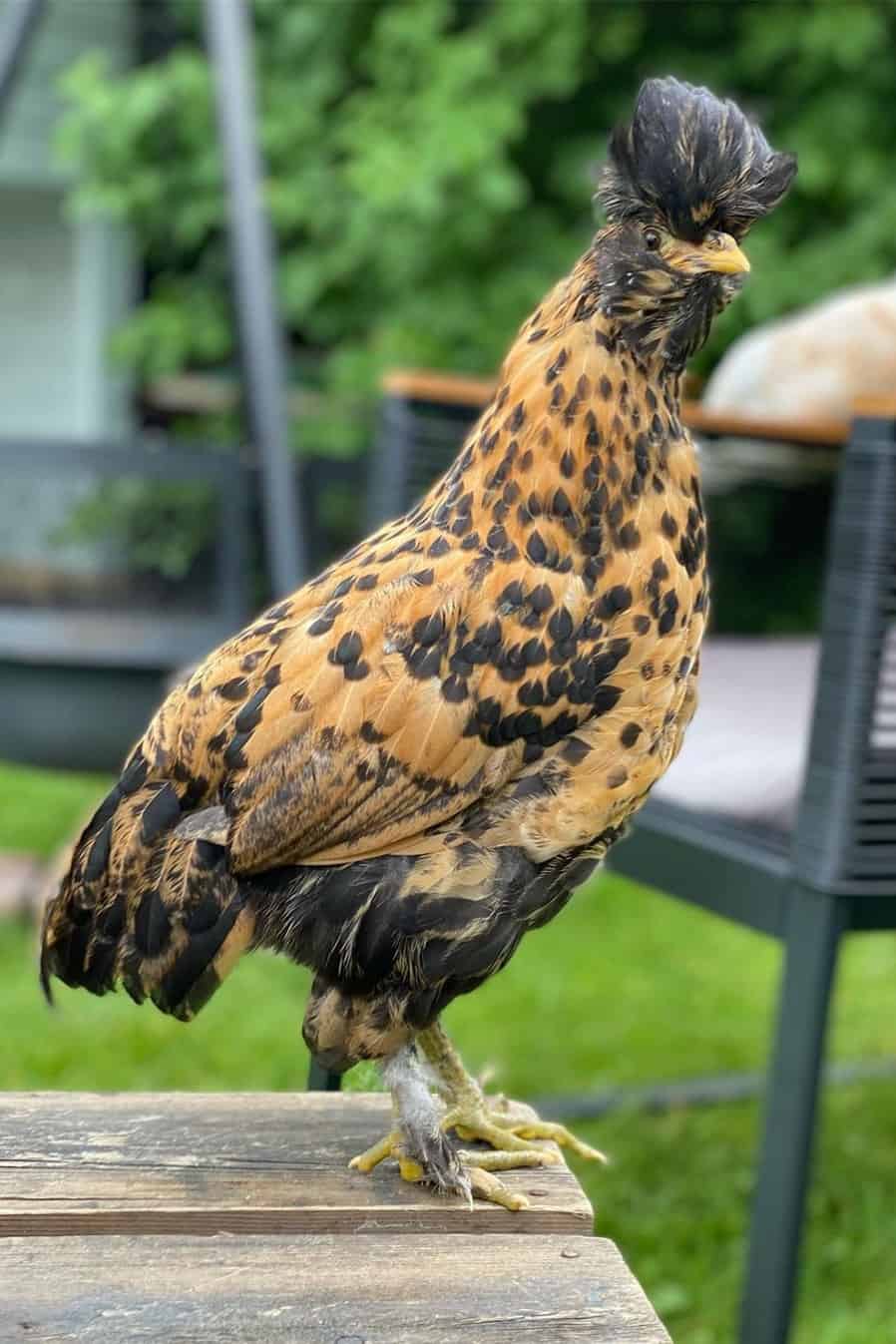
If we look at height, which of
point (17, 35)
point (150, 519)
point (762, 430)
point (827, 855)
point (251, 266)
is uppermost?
point (17, 35)

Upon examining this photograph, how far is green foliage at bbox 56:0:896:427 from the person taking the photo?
620 cm

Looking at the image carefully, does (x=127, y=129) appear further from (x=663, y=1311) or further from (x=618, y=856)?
(x=663, y=1311)

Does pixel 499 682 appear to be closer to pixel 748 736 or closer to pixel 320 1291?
pixel 320 1291

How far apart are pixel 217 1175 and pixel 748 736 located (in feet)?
6.07

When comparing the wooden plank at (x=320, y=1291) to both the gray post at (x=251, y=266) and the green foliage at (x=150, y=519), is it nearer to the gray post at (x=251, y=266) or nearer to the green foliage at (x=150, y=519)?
the gray post at (x=251, y=266)

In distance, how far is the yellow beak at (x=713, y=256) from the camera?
5.74ft

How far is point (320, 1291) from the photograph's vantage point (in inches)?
72.2

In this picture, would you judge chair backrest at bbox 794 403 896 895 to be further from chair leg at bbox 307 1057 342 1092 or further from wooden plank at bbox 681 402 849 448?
chair leg at bbox 307 1057 342 1092

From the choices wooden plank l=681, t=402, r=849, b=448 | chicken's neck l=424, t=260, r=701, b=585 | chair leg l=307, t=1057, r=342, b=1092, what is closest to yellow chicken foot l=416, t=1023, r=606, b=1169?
chair leg l=307, t=1057, r=342, b=1092

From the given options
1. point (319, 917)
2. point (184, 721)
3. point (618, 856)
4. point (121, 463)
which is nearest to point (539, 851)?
point (319, 917)

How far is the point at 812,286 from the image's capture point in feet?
20.3

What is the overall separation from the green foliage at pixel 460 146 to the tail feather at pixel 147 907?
448 cm

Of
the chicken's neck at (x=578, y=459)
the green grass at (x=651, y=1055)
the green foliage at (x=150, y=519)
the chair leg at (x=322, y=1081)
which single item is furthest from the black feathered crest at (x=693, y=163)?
the green foliage at (x=150, y=519)

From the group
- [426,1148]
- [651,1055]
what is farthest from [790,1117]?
[651,1055]
